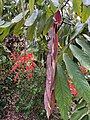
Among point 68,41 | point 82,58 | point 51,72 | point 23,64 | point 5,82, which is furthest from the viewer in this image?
point 5,82

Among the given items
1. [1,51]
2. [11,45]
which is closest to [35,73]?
[11,45]

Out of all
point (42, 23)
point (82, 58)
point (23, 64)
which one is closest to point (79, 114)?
point (82, 58)

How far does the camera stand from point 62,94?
581mm

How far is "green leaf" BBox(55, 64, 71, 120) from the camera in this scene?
22.3 inches

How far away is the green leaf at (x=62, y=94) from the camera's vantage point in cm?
57

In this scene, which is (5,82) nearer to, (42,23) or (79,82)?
(42,23)

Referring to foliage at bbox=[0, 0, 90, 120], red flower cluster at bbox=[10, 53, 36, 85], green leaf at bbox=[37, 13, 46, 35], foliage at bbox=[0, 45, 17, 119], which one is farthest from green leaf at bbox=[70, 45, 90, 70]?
foliage at bbox=[0, 45, 17, 119]

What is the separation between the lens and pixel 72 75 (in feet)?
1.95

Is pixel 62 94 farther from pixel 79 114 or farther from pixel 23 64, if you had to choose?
pixel 23 64

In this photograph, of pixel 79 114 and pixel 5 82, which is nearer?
pixel 79 114

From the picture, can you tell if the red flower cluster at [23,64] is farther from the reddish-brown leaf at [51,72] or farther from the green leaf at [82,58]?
the reddish-brown leaf at [51,72]

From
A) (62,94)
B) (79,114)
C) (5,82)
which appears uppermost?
(62,94)

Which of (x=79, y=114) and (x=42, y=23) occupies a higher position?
(x=42, y=23)

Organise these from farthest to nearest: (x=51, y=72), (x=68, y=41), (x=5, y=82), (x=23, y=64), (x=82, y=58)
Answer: (x=5, y=82), (x=23, y=64), (x=68, y=41), (x=82, y=58), (x=51, y=72)
